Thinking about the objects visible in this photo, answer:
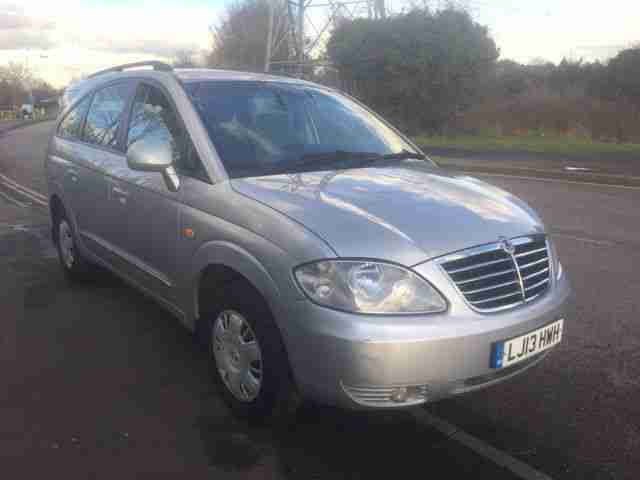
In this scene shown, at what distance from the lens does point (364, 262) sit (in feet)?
8.44

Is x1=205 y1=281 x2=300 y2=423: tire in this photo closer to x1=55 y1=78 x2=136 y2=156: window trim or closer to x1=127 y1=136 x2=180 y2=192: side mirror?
x1=127 y1=136 x2=180 y2=192: side mirror

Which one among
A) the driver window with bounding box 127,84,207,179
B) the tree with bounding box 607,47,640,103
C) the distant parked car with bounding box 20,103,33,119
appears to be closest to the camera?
the driver window with bounding box 127,84,207,179

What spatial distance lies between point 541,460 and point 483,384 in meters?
0.47

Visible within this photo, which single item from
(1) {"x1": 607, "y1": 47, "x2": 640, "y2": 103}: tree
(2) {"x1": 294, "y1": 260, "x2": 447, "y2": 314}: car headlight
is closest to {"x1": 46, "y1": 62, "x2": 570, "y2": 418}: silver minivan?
(2) {"x1": 294, "y1": 260, "x2": 447, "y2": 314}: car headlight

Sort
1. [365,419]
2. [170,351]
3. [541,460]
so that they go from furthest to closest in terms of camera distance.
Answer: [170,351] → [365,419] → [541,460]

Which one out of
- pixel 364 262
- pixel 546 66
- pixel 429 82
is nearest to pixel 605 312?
pixel 364 262

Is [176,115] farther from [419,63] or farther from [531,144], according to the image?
[419,63]

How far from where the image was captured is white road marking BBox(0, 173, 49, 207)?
Result: 10112 millimetres

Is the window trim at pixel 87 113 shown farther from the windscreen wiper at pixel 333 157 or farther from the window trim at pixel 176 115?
the windscreen wiper at pixel 333 157

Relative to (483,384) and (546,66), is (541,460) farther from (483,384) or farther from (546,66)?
(546,66)

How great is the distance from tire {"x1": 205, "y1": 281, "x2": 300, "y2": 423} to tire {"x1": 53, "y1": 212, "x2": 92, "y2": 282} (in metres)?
2.50

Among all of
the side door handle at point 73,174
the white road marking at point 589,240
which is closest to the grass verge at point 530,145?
the white road marking at point 589,240

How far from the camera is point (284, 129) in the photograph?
3.80 meters

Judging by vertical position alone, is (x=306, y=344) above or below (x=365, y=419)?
above
